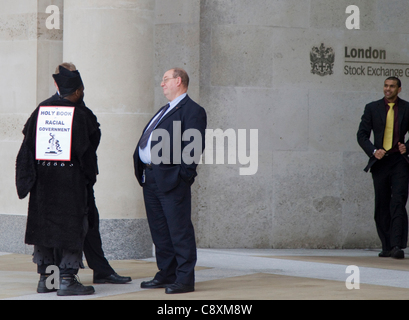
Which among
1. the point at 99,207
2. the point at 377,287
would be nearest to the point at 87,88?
the point at 99,207

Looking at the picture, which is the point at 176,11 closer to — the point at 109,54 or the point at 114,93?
the point at 109,54

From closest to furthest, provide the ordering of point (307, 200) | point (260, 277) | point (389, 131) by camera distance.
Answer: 1. point (260, 277)
2. point (389, 131)
3. point (307, 200)

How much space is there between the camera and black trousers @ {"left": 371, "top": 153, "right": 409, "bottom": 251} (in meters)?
9.10

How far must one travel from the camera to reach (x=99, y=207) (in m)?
8.66

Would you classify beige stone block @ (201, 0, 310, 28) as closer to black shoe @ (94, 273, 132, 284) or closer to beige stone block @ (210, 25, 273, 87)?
beige stone block @ (210, 25, 273, 87)

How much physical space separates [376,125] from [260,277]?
3.17 metres

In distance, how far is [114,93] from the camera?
8.66m

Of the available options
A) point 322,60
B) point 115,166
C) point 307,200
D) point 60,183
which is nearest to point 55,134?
point 60,183

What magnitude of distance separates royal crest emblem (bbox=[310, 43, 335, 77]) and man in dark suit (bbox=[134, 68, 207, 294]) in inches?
162

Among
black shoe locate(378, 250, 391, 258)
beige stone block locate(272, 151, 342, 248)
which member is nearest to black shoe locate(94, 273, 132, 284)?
beige stone block locate(272, 151, 342, 248)

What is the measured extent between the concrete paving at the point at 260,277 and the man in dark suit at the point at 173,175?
0.95 feet

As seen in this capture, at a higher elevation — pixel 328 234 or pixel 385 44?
pixel 385 44
